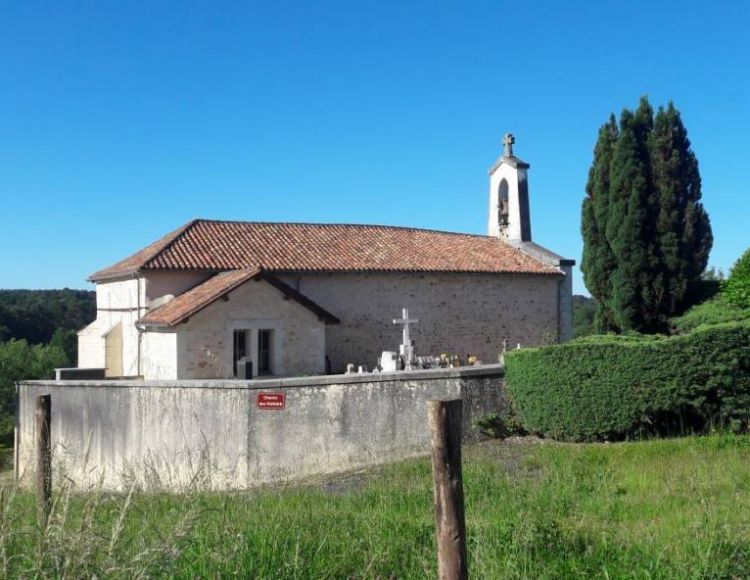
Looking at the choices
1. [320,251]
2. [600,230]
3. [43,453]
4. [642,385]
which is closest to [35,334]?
[320,251]

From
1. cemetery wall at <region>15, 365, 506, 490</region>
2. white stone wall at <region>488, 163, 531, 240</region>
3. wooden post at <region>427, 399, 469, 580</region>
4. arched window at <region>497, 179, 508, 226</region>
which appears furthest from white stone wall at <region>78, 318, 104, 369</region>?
wooden post at <region>427, 399, 469, 580</region>

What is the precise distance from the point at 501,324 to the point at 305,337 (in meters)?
8.70

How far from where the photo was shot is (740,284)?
19.8m

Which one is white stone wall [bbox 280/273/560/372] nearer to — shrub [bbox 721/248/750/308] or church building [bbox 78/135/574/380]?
church building [bbox 78/135/574/380]

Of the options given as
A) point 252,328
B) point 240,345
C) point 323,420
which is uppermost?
point 252,328

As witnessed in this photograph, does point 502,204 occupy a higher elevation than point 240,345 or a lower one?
higher

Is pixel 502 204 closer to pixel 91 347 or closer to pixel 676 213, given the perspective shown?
pixel 676 213

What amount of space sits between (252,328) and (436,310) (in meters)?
7.51

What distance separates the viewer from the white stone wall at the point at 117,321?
2431 cm

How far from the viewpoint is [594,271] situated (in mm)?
28156

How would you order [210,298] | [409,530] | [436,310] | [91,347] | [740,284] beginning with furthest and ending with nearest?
[91,347]
[436,310]
[210,298]
[740,284]
[409,530]

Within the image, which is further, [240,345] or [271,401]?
[240,345]

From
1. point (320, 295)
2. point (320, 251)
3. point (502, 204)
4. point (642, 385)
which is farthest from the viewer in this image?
point (502, 204)

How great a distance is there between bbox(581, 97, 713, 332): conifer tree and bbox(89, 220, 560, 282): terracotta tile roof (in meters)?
2.92
